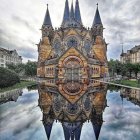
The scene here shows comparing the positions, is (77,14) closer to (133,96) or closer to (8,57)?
(133,96)

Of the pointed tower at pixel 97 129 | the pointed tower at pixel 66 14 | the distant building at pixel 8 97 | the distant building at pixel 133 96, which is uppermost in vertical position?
the pointed tower at pixel 66 14

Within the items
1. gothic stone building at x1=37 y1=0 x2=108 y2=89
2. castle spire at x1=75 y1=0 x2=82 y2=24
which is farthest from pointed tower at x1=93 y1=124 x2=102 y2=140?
castle spire at x1=75 y1=0 x2=82 y2=24

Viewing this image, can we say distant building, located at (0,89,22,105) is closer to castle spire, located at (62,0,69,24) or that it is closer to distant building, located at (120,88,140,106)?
distant building, located at (120,88,140,106)

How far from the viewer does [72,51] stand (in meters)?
47.9

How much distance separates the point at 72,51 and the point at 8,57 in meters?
60.2

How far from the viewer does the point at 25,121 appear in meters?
11.3

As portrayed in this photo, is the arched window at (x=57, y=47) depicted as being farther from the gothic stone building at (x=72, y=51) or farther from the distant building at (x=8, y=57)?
the distant building at (x=8, y=57)

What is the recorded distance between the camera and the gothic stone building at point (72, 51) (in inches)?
1874

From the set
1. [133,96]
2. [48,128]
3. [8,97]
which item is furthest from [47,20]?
[48,128]

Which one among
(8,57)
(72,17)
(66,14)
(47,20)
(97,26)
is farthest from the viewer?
(8,57)

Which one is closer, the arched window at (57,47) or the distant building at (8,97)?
the distant building at (8,97)

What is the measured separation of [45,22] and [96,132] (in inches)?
2329

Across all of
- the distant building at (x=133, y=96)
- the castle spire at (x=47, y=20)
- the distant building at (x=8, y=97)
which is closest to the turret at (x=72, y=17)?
the castle spire at (x=47, y=20)

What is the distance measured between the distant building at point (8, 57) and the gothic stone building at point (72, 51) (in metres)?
32.6
